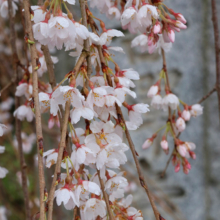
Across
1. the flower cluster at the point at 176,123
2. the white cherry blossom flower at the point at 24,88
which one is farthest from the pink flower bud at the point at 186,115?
the white cherry blossom flower at the point at 24,88

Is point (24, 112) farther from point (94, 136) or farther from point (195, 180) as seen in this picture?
point (195, 180)

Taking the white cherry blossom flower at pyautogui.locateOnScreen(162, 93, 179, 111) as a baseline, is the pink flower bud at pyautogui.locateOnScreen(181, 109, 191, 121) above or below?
below

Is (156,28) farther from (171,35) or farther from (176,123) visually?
(176,123)

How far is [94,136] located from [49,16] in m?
0.24

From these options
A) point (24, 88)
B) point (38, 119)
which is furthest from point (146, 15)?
point (24, 88)

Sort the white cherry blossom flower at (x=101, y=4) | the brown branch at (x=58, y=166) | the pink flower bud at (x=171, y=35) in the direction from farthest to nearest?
the white cherry blossom flower at (x=101, y=4)
the pink flower bud at (x=171, y=35)
the brown branch at (x=58, y=166)

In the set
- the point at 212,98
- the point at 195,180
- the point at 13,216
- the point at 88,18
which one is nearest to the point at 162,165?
the point at 195,180

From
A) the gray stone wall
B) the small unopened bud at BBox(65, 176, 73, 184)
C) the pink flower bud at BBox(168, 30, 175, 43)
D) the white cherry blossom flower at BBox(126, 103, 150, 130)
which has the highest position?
the pink flower bud at BBox(168, 30, 175, 43)

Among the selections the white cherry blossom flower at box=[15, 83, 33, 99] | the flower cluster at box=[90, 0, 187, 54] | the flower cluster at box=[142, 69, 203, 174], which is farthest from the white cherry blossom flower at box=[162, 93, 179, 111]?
the white cherry blossom flower at box=[15, 83, 33, 99]

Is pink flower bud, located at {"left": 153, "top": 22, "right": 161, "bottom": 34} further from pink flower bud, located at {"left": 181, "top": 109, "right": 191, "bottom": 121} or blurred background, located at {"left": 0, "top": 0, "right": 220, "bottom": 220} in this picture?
blurred background, located at {"left": 0, "top": 0, "right": 220, "bottom": 220}

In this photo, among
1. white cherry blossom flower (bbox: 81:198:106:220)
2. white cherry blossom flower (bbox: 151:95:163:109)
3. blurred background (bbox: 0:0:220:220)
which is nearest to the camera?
white cherry blossom flower (bbox: 81:198:106:220)

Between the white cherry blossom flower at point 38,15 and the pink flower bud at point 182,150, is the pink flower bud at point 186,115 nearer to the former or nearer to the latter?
the pink flower bud at point 182,150

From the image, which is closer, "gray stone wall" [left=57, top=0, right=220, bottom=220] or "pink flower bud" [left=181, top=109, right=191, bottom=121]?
"pink flower bud" [left=181, top=109, right=191, bottom=121]

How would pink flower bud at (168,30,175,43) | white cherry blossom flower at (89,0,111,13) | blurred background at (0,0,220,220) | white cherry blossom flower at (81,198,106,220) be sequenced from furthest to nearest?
blurred background at (0,0,220,220) → white cherry blossom flower at (89,0,111,13) → pink flower bud at (168,30,175,43) → white cherry blossom flower at (81,198,106,220)
